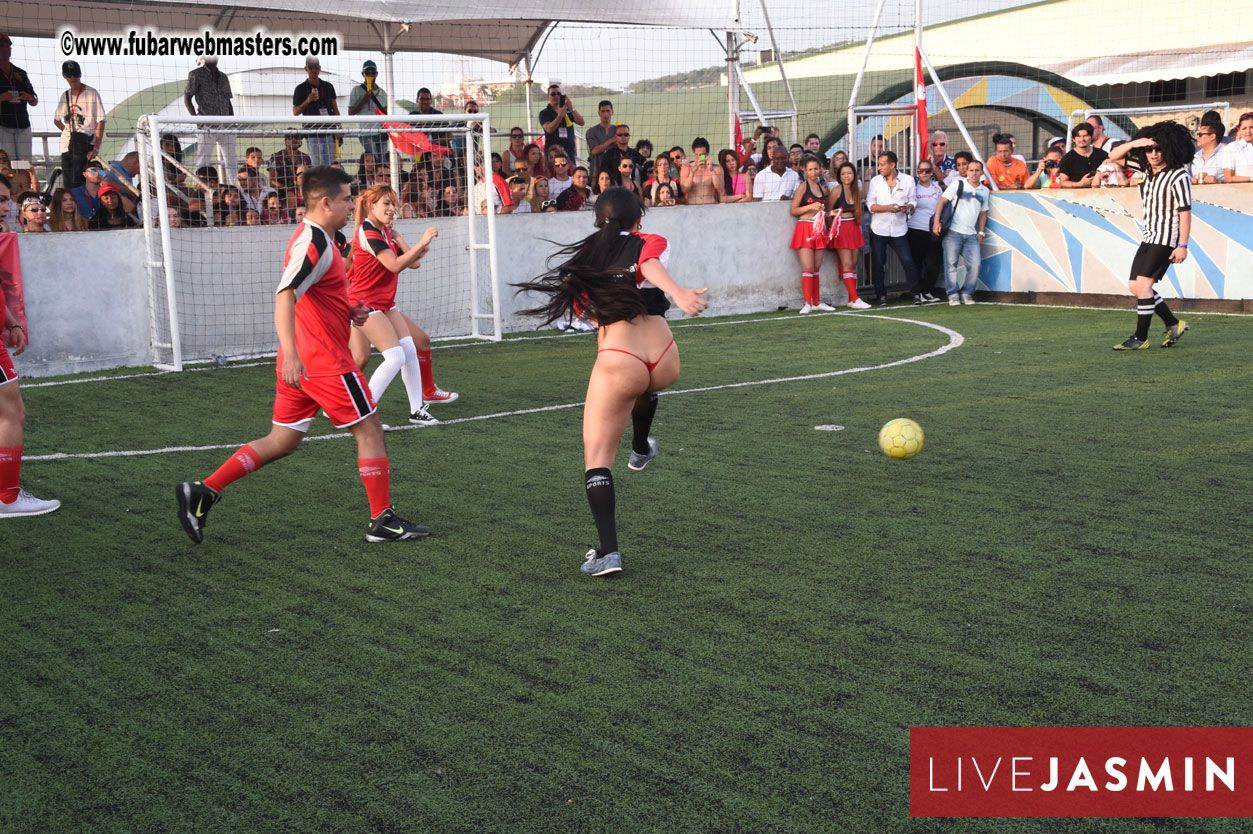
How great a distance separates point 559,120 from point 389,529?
12.4m

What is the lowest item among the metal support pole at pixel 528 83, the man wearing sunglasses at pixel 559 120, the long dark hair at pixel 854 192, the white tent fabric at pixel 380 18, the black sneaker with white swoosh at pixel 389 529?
the black sneaker with white swoosh at pixel 389 529

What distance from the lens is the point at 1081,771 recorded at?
3504 mm

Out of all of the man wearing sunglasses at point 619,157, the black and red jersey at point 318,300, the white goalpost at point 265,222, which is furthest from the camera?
the man wearing sunglasses at point 619,157

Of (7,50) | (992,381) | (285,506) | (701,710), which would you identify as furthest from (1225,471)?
(7,50)

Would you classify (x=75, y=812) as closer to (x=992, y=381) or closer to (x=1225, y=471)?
(x=1225, y=471)

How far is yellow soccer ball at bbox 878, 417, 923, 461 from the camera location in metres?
7.25

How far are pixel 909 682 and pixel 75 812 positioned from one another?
8.73 ft

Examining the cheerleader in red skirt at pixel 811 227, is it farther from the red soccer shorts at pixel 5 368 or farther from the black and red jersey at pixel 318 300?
the red soccer shorts at pixel 5 368

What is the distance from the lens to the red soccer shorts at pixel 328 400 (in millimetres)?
5969

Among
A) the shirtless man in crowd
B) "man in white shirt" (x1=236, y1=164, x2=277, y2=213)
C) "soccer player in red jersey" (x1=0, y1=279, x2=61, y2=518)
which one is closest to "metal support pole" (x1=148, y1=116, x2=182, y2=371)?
"man in white shirt" (x1=236, y1=164, x2=277, y2=213)

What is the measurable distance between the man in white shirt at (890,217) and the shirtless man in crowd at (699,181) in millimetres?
2380

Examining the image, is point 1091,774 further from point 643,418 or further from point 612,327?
point 643,418

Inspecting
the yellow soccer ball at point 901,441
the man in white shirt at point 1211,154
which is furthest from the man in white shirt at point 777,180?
the yellow soccer ball at point 901,441

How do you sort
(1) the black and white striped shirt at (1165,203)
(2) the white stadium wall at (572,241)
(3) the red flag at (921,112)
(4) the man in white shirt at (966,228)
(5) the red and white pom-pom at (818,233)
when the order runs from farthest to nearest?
1. (3) the red flag at (921,112)
2. (4) the man in white shirt at (966,228)
3. (5) the red and white pom-pom at (818,233)
4. (2) the white stadium wall at (572,241)
5. (1) the black and white striped shirt at (1165,203)
